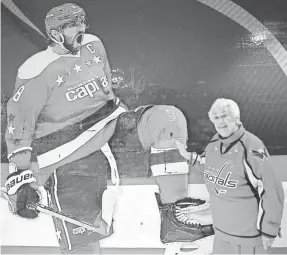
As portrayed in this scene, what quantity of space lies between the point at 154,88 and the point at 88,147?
19.9 inches

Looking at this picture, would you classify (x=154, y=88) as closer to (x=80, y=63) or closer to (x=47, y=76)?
(x=80, y=63)

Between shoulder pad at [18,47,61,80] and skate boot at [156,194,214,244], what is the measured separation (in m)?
1.04

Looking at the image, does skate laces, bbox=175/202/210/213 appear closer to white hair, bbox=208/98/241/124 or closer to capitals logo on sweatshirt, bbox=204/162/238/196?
capitals logo on sweatshirt, bbox=204/162/238/196


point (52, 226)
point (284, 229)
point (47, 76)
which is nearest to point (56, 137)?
point (47, 76)

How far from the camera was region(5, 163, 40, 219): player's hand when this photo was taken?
7.32 ft

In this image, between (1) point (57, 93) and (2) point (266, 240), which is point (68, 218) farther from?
(2) point (266, 240)

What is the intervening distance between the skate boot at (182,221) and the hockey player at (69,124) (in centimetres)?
34

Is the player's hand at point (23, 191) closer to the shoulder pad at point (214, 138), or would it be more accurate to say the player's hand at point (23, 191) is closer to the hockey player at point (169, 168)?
the hockey player at point (169, 168)

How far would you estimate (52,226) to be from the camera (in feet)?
7.41

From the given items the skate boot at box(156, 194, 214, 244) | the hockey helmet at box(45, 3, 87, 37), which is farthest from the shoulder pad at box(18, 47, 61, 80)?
the skate boot at box(156, 194, 214, 244)

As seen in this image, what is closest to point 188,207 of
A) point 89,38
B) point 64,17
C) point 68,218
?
point 68,218

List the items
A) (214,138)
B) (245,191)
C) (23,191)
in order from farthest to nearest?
(23,191) < (214,138) < (245,191)

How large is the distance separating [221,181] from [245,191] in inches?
5.2

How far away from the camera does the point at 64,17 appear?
7.32 feet
